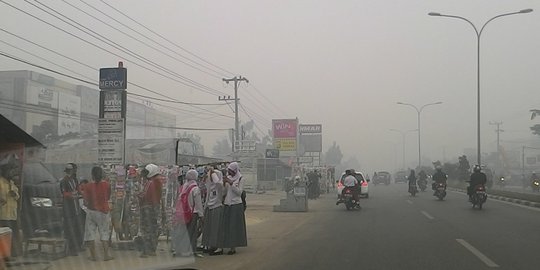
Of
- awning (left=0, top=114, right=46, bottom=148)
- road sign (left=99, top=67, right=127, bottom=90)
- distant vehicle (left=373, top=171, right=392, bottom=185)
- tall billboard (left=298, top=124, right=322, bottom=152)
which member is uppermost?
tall billboard (left=298, top=124, right=322, bottom=152)

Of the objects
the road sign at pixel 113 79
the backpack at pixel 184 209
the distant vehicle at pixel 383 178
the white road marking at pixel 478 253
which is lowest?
the distant vehicle at pixel 383 178

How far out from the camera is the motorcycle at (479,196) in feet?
72.3

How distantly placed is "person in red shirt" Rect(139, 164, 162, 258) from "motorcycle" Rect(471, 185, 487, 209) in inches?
568

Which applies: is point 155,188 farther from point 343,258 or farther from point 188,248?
point 343,258

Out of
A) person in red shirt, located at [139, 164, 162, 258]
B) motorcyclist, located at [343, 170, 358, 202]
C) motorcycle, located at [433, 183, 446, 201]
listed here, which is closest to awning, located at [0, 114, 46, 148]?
person in red shirt, located at [139, 164, 162, 258]

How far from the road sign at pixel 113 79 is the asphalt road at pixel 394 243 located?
Result: 454cm

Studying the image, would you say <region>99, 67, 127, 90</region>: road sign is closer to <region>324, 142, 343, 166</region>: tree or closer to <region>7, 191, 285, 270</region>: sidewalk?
<region>7, 191, 285, 270</region>: sidewalk

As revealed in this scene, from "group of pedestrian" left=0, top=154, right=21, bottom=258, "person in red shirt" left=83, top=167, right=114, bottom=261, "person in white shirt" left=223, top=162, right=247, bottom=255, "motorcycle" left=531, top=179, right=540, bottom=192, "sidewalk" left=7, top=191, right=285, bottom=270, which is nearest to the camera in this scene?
"sidewalk" left=7, top=191, right=285, bottom=270

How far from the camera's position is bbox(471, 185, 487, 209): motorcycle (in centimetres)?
2205

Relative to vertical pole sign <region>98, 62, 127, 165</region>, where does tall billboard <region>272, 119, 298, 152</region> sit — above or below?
above

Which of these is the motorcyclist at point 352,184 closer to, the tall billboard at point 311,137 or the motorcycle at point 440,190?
the motorcycle at point 440,190

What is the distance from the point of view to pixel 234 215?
38.2ft

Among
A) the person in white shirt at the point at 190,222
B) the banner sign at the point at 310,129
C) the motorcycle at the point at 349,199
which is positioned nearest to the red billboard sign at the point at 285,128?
the banner sign at the point at 310,129

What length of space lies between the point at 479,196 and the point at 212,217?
13.8 meters
